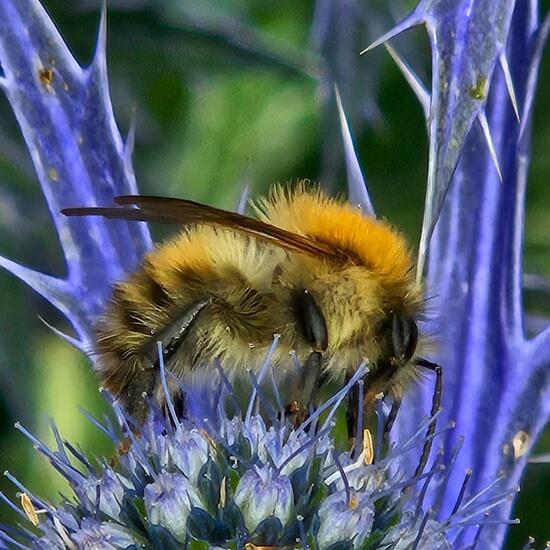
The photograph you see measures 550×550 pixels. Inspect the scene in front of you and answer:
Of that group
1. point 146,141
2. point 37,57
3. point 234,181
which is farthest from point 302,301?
point 146,141

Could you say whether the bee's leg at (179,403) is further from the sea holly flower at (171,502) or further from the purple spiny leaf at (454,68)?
the purple spiny leaf at (454,68)

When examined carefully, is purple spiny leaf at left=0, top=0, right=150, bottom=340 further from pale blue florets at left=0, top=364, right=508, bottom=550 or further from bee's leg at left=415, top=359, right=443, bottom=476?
bee's leg at left=415, top=359, right=443, bottom=476

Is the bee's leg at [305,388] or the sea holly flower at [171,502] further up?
the bee's leg at [305,388]

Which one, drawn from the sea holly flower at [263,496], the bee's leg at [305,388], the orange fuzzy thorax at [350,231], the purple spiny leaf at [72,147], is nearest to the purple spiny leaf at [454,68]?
the orange fuzzy thorax at [350,231]

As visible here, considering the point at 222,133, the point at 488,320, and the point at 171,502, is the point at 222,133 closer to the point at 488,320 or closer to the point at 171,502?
the point at 488,320

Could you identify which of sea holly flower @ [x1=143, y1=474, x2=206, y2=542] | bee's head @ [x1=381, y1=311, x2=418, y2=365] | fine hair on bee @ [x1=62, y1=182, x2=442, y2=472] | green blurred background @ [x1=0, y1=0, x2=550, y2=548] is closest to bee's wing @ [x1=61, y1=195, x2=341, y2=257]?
fine hair on bee @ [x1=62, y1=182, x2=442, y2=472]

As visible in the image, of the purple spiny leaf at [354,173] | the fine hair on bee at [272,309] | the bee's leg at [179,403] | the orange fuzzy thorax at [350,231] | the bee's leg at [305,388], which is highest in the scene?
the purple spiny leaf at [354,173]

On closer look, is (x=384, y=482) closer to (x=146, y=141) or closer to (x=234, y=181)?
(x=234, y=181)
